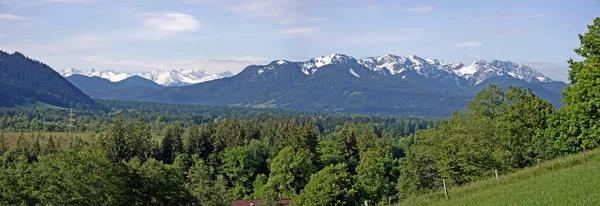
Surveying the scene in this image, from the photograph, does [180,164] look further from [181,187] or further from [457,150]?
[457,150]

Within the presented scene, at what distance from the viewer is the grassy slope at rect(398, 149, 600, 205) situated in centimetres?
2530

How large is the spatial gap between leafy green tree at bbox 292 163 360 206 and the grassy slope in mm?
14045

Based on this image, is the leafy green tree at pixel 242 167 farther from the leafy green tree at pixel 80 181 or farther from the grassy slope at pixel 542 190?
the grassy slope at pixel 542 190

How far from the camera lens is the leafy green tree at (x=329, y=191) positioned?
53.7 m

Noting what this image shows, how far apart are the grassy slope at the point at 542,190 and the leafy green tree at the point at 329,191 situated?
14.0 meters

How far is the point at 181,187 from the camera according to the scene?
2117 inches

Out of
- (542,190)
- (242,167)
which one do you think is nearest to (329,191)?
(542,190)

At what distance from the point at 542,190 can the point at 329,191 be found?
27147 mm

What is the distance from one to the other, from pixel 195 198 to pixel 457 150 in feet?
97.4

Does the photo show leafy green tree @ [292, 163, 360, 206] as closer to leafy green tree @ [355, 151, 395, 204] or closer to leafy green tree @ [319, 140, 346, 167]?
leafy green tree @ [355, 151, 395, 204]

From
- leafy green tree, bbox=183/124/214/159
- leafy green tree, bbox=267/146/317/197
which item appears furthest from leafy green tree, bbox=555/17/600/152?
leafy green tree, bbox=183/124/214/159

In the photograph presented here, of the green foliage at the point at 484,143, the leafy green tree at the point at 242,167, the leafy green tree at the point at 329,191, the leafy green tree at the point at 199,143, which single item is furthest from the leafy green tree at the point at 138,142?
the green foliage at the point at 484,143

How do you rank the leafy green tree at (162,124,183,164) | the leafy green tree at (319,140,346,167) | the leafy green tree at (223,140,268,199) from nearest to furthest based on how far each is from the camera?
the leafy green tree at (319,140,346,167) < the leafy green tree at (223,140,268,199) < the leafy green tree at (162,124,183,164)

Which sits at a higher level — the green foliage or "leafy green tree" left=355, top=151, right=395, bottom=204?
the green foliage
